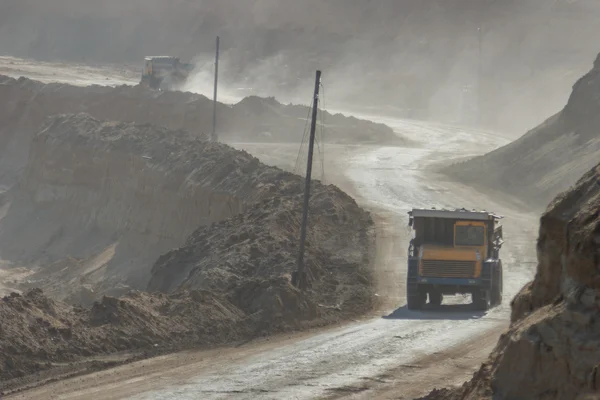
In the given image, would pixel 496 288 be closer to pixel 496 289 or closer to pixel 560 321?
pixel 496 289

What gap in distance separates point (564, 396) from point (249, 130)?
6026 centimetres

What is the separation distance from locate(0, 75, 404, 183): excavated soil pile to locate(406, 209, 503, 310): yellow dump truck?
41114 millimetres

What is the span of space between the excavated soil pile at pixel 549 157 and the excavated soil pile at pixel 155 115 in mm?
15838

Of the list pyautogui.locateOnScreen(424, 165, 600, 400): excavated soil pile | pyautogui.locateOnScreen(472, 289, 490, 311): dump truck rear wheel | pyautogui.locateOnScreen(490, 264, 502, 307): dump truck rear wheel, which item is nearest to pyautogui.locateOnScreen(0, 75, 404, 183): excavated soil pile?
pyautogui.locateOnScreen(490, 264, 502, 307): dump truck rear wheel

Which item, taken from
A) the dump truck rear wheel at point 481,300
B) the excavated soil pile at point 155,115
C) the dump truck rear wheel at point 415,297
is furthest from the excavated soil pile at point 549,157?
the dump truck rear wheel at point 415,297

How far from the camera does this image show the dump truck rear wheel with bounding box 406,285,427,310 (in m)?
26.4

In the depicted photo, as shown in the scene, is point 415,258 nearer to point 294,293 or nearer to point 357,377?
point 294,293

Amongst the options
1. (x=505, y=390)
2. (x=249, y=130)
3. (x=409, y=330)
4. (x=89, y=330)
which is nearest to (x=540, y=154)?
(x=249, y=130)

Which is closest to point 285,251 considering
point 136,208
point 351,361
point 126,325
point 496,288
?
point 496,288

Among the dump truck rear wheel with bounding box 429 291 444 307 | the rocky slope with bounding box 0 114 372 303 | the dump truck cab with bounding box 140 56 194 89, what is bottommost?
the dump truck rear wheel with bounding box 429 291 444 307

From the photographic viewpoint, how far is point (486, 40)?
112m

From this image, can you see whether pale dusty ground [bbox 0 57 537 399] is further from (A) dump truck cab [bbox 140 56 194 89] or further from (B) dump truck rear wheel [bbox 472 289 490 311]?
(A) dump truck cab [bbox 140 56 194 89]

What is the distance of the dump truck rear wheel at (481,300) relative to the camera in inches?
1037

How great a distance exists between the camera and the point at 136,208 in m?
50.6
